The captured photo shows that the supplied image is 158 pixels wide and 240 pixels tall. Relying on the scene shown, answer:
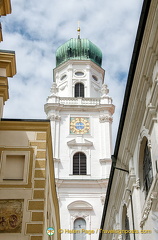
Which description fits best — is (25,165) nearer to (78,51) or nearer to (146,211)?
(146,211)

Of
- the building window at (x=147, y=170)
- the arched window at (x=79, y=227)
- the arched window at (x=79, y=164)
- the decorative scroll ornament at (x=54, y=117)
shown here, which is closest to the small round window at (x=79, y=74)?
the decorative scroll ornament at (x=54, y=117)

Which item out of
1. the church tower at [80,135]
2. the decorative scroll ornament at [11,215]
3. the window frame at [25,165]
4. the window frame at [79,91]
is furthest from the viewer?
the window frame at [79,91]

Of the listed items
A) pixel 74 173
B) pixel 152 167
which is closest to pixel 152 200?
pixel 152 167

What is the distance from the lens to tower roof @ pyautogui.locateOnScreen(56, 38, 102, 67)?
50500mm

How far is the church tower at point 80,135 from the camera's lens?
123ft

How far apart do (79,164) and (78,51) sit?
1576 centimetres

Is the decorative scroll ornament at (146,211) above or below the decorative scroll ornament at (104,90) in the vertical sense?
below

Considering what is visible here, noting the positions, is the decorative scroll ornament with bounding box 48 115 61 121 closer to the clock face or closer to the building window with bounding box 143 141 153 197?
the clock face

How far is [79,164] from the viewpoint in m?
40.7

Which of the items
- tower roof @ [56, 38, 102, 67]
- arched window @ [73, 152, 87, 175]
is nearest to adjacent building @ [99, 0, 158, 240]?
arched window @ [73, 152, 87, 175]

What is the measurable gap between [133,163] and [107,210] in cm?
787

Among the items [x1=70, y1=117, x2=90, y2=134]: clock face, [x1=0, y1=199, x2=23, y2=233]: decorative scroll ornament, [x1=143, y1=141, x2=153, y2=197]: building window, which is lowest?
[x1=0, y1=199, x2=23, y2=233]: decorative scroll ornament

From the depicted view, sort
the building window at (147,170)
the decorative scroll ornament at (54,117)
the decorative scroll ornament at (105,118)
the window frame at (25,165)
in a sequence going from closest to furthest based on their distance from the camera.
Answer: the building window at (147,170)
the window frame at (25,165)
the decorative scroll ornament at (54,117)
the decorative scroll ornament at (105,118)

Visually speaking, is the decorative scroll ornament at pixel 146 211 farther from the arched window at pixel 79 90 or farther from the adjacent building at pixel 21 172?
the arched window at pixel 79 90
